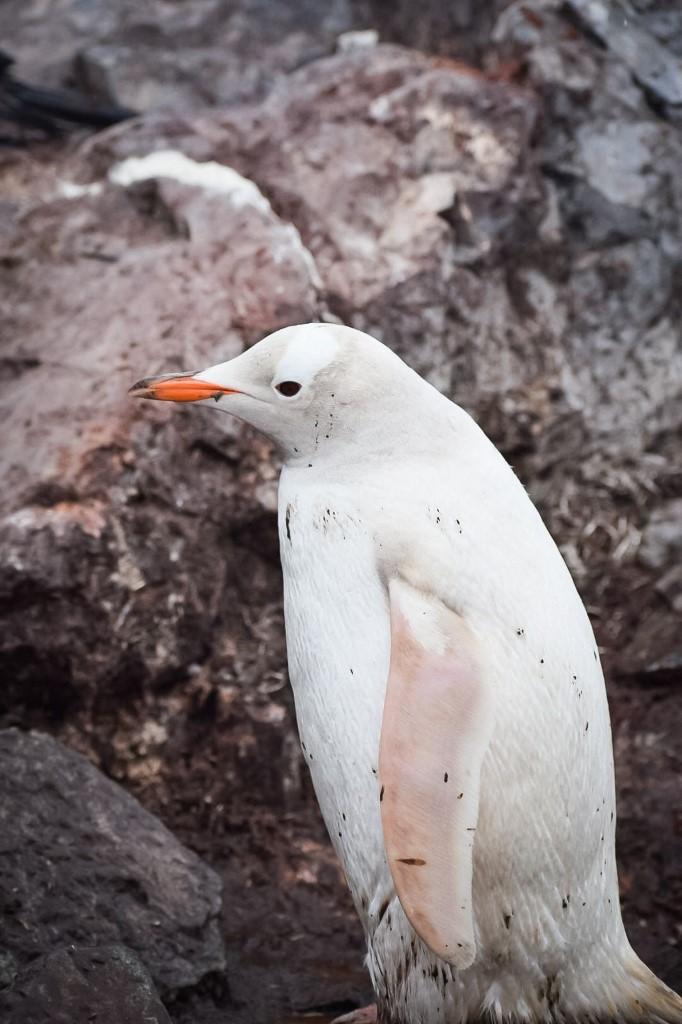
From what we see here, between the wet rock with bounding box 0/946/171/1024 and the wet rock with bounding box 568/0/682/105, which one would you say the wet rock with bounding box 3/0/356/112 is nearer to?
the wet rock with bounding box 568/0/682/105

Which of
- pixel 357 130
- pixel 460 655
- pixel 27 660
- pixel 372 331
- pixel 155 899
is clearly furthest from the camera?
pixel 357 130

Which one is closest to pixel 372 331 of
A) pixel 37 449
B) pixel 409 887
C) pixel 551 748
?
pixel 37 449

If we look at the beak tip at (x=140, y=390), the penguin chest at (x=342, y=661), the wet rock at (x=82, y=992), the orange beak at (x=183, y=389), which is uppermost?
the orange beak at (x=183, y=389)

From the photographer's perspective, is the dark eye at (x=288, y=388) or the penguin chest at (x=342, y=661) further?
the dark eye at (x=288, y=388)

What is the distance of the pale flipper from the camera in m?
1.96

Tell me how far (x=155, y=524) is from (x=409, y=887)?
1.71 metres

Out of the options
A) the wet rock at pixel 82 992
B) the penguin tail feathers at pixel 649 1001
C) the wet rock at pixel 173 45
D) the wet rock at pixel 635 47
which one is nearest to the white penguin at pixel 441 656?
the penguin tail feathers at pixel 649 1001

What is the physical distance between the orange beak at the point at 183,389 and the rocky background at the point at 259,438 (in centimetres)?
93

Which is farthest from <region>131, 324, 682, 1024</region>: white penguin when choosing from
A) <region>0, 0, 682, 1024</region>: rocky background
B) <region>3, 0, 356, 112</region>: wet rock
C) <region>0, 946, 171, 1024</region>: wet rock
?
<region>3, 0, 356, 112</region>: wet rock

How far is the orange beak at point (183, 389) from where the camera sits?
2428 millimetres

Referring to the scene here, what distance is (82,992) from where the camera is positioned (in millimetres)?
2184

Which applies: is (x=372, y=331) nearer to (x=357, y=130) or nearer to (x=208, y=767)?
(x=357, y=130)

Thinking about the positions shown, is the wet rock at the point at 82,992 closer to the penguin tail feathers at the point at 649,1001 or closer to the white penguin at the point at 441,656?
the white penguin at the point at 441,656

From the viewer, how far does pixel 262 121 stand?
167 inches
